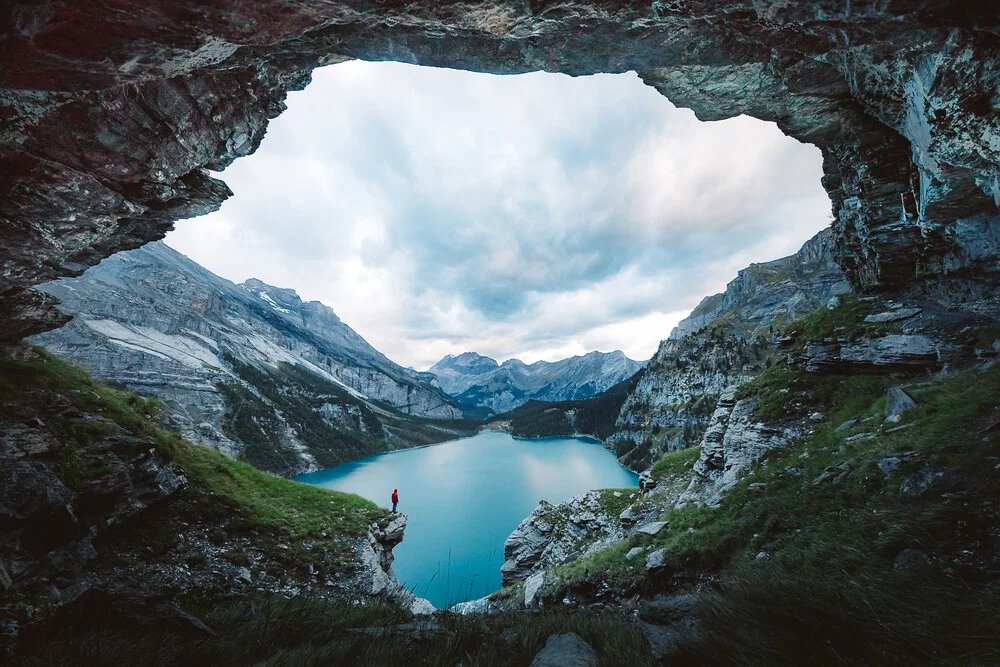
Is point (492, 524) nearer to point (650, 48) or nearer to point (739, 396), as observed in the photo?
point (739, 396)

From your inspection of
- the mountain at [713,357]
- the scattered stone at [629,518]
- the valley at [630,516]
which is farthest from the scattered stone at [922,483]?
the mountain at [713,357]

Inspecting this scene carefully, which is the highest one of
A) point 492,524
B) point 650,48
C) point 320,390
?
point 650,48

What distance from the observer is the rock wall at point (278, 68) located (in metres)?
4.51

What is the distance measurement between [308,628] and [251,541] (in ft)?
22.9

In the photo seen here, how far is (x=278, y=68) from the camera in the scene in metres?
6.71

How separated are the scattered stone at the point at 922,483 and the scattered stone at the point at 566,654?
652 centimetres

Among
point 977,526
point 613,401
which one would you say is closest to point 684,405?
point 613,401

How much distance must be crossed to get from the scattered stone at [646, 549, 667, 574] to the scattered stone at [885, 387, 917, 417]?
8028 millimetres

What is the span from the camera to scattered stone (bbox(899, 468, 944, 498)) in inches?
235

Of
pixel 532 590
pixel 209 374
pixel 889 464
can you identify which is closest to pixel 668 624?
pixel 889 464

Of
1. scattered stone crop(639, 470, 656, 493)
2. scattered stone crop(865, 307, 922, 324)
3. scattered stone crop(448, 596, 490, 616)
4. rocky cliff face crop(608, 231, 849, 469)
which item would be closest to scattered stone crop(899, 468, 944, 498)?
scattered stone crop(448, 596, 490, 616)

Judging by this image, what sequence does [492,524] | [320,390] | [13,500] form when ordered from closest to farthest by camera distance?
[13,500] → [492,524] → [320,390]

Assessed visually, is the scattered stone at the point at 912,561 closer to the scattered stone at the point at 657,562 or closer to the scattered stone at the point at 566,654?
the scattered stone at the point at 566,654

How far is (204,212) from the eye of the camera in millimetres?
9555
